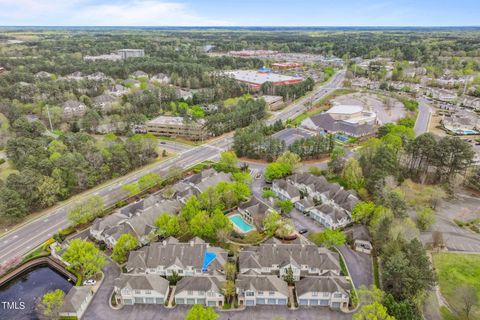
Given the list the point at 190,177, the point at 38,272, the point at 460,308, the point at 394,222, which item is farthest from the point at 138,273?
the point at 460,308

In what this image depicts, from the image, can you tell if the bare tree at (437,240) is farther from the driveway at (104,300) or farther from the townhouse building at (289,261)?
the driveway at (104,300)

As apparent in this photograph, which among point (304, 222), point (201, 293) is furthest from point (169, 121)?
point (201, 293)

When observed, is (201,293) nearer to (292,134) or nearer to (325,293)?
(325,293)

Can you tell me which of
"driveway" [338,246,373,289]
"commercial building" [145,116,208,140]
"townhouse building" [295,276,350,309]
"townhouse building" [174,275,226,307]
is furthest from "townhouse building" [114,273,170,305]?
"commercial building" [145,116,208,140]

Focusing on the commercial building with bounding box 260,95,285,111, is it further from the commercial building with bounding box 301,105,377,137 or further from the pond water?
the pond water

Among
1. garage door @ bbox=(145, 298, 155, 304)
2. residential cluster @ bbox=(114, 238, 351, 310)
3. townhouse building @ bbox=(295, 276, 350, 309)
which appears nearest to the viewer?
townhouse building @ bbox=(295, 276, 350, 309)

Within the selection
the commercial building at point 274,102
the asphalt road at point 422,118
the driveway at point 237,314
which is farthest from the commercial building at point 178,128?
the asphalt road at point 422,118

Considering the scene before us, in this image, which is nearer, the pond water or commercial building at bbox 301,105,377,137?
the pond water
